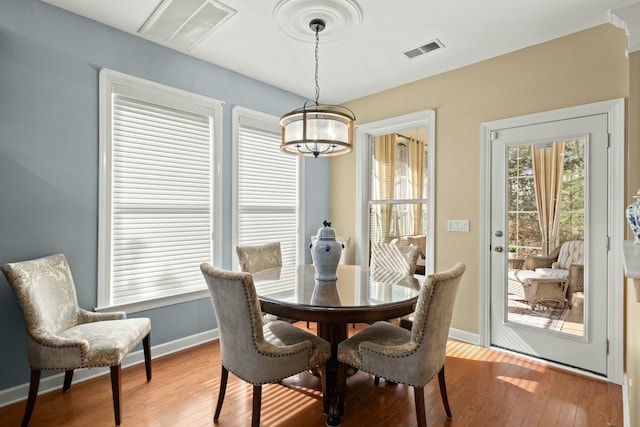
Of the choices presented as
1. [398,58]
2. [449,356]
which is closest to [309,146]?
[398,58]

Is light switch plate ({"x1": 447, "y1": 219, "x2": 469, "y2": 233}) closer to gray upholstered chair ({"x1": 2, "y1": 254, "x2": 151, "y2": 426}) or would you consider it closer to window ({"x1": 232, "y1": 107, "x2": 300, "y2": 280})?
window ({"x1": 232, "y1": 107, "x2": 300, "y2": 280})

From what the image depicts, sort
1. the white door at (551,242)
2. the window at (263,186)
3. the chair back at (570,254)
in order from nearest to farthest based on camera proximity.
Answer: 1. the white door at (551,242)
2. the chair back at (570,254)
3. the window at (263,186)

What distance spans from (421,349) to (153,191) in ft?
8.22

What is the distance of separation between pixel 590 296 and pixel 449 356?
4.00ft

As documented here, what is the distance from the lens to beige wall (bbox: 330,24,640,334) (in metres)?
2.68

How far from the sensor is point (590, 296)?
8.89 feet

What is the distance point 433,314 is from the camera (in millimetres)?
1821

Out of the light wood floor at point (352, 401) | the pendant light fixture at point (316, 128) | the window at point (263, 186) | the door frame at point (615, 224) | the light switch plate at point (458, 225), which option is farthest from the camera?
the window at point (263, 186)

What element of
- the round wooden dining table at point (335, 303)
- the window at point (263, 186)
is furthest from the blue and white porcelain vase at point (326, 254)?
the window at point (263, 186)

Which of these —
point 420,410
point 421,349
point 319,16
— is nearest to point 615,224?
point 421,349

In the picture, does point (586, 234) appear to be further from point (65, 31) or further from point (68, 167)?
point (65, 31)

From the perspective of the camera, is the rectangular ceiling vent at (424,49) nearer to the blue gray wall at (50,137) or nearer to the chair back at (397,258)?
the chair back at (397,258)

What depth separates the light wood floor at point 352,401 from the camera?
210 cm

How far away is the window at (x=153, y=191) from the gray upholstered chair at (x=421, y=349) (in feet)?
6.34
